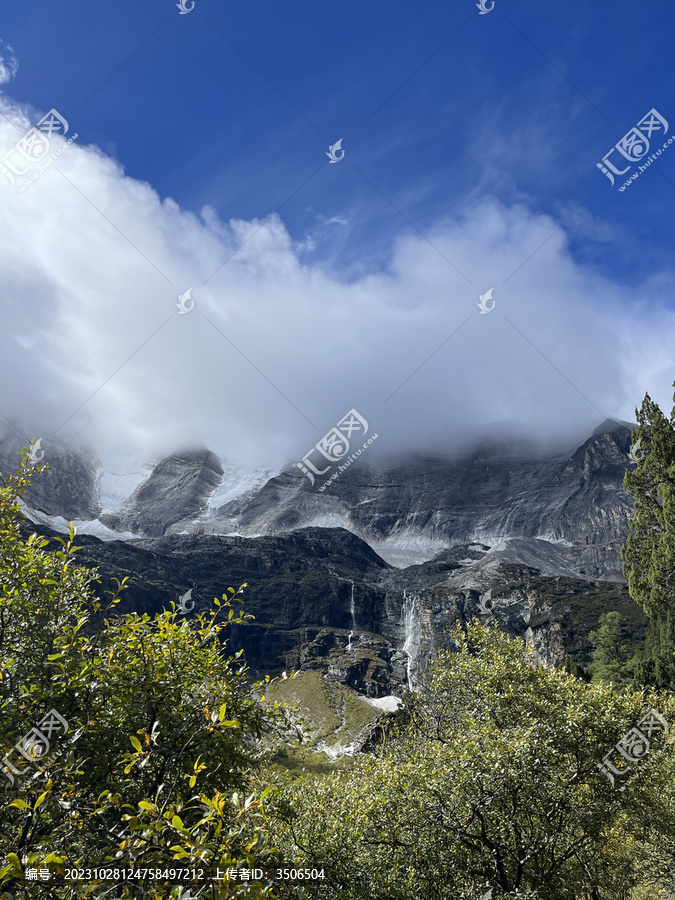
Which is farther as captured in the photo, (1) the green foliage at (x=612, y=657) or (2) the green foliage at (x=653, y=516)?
(1) the green foliage at (x=612, y=657)

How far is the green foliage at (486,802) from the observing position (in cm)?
986

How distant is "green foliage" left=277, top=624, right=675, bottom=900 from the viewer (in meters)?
9.86

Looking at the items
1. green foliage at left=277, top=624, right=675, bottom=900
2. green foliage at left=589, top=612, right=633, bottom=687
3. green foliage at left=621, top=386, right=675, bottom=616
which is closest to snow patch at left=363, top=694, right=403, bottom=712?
green foliage at left=589, top=612, right=633, bottom=687

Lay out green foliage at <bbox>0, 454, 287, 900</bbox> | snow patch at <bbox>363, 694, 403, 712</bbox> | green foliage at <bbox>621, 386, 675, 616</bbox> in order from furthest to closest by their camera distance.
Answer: snow patch at <bbox>363, 694, 403, 712</bbox> → green foliage at <bbox>621, 386, 675, 616</bbox> → green foliage at <bbox>0, 454, 287, 900</bbox>

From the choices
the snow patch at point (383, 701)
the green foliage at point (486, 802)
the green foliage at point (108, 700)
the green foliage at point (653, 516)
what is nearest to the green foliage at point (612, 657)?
the green foliage at point (653, 516)

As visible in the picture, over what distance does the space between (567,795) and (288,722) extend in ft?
30.0

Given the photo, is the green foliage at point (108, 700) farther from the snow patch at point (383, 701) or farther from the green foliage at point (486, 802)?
the snow patch at point (383, 701)

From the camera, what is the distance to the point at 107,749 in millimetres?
6543

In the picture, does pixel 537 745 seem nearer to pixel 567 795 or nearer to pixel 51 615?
pixel 567 795

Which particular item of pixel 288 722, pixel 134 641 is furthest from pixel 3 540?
pixel 288 722

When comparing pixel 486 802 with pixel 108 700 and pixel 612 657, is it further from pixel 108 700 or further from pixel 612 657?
pixel 612 657

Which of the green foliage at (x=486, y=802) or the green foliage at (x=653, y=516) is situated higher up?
the green foliage at (x=653, y=516)

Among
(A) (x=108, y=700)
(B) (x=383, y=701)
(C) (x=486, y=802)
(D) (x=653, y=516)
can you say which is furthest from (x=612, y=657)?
(A) (x=108, y=700)

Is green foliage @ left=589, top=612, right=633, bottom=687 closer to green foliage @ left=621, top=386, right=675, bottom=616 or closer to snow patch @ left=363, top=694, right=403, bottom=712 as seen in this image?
green foliage @ left=621, top=386, right=675, bottom=616
